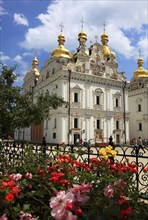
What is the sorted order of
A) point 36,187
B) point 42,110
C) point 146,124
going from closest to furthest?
point 36,187
point 42,110
point 146,124

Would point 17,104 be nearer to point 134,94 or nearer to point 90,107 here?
point 90,107

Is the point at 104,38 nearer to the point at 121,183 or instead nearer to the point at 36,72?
the point at 36,72

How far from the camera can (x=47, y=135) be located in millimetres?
31312

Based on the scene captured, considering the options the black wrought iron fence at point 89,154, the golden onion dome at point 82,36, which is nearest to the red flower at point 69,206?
the black wrought iron fence at point 89,154


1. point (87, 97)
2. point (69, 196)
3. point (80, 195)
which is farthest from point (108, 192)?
point (87, 97)

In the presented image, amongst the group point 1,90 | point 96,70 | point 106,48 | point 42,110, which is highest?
point 106,48

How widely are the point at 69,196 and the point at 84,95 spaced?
28950mm

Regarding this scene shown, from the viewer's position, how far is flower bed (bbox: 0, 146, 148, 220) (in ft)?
5.98

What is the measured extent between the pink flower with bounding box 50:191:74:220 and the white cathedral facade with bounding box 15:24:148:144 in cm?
2614

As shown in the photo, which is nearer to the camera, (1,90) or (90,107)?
(1,90)

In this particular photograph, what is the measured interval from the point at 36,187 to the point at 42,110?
34.1 ft

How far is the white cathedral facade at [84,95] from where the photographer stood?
2891 cm

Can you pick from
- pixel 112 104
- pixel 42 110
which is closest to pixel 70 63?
pixel 112 104

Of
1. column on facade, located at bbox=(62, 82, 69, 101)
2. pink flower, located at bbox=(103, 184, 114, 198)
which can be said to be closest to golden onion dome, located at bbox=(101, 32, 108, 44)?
column on facade, located at bbox=(62, 82, 69, 101)
